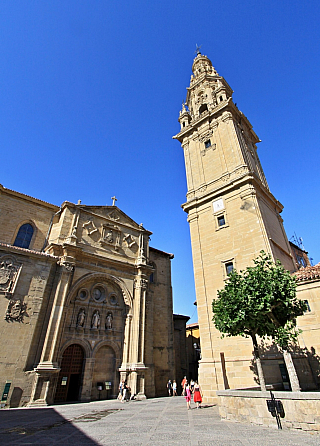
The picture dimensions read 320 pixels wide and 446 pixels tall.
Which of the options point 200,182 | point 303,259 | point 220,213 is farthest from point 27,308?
point 303,259

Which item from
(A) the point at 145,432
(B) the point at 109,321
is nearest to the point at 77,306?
(B) the point at 109,321

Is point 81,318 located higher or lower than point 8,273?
lower

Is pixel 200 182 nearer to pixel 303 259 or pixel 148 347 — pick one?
pixel 148 347

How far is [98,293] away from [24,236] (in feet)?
27.1

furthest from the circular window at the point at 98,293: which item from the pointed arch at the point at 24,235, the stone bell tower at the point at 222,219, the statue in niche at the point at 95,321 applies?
the stone bell tower at the point at 222,219

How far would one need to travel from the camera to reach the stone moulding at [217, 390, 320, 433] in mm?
7293

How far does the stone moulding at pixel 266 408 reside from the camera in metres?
7.29

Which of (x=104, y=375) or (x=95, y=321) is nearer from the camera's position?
(x=104, y=375)

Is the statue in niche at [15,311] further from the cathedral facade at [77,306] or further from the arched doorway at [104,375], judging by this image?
the arched doorway at [104,375]

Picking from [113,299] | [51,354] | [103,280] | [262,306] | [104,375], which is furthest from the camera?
[113,299]

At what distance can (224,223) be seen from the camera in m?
18.9

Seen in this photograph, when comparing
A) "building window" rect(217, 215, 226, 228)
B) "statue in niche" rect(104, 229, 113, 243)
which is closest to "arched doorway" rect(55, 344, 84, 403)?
"statue in niche" rect(104, 229, 113, 243)

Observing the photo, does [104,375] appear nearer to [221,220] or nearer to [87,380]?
[87,380]

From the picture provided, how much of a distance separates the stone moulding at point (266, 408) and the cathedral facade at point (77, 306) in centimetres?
1136
